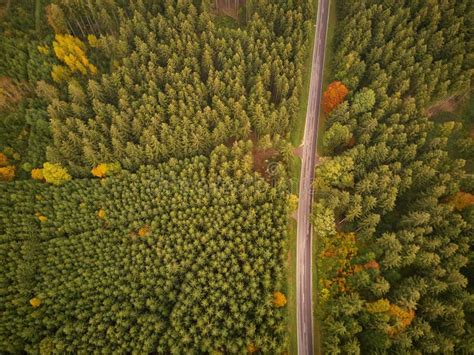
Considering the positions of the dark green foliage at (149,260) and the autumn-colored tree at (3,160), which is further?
the autumn-colored tree at (3,160)

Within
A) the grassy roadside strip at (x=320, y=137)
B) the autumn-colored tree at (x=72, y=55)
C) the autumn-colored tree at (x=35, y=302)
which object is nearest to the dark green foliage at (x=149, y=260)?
the autumn-colored tree at (x=35, y=302)

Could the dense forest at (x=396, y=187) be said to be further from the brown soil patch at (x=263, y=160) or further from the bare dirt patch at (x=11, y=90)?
the bare dirt patch at (x=11, y=90)

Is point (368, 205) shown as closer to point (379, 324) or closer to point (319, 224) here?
point (319, 224)

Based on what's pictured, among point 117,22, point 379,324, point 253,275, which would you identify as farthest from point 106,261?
point 117,22

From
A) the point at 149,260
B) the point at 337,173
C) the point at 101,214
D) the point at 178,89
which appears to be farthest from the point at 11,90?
the point at 337,173

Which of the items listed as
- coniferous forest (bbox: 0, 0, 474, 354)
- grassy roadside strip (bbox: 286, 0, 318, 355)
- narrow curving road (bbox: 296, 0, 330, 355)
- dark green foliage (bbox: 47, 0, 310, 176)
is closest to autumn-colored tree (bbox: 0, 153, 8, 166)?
coniferous forest (bbox: 0, 0, 474, 354)

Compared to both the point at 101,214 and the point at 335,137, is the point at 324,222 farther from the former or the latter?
the point at 101,214

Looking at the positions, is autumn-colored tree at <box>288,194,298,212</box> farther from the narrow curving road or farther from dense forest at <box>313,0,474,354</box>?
the narrow curving road
